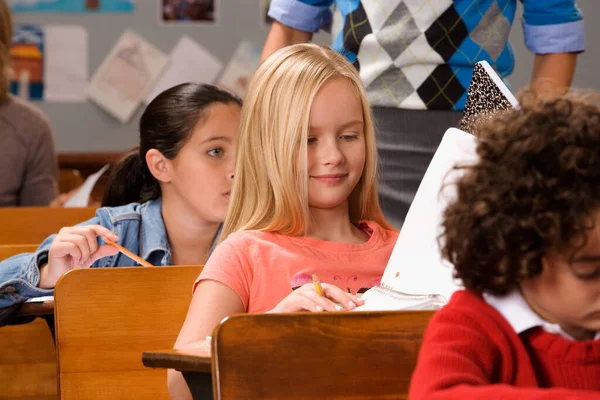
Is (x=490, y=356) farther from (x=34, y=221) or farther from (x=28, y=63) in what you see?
(x=28, y=63)

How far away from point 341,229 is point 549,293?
80 centimetres

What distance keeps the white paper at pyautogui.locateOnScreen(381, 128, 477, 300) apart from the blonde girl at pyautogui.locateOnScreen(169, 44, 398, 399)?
0.13 metres

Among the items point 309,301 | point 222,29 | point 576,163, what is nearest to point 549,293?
point 576,163

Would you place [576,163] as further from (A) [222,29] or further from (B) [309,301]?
(A) [222,29]

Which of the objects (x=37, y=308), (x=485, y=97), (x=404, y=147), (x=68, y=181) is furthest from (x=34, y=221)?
(x=485, y=97)

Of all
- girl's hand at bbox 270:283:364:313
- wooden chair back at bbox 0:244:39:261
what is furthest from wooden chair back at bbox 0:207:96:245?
girl's hand at bbox 270:283:364:313

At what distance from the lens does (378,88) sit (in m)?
2.05

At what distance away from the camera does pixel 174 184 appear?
93.7 inches

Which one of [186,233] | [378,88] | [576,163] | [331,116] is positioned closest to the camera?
[576,163]

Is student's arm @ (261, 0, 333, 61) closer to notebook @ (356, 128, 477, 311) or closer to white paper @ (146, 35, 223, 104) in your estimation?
notebook @ (356, 128, 477, 311)

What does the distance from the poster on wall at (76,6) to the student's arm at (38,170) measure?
1200mm

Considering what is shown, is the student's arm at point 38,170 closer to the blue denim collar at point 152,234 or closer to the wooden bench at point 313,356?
the blue denim collar at point 152,234

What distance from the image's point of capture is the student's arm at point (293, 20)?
2.18 metres

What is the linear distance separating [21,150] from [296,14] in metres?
1.55
